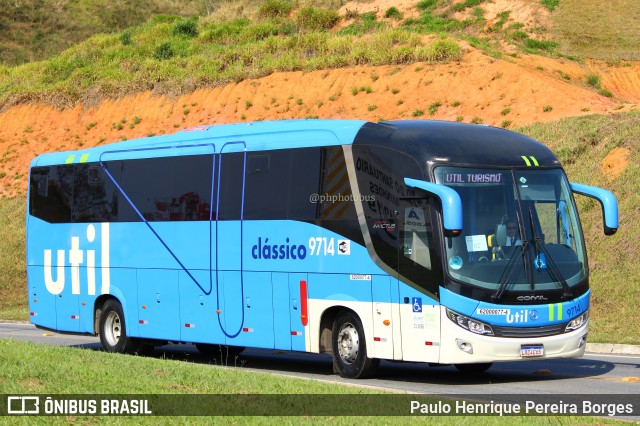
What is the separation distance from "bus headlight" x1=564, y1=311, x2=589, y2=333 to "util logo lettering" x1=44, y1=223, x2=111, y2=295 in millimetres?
9103

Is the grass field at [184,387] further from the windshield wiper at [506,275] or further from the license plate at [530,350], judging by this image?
the license plate at [530,350]

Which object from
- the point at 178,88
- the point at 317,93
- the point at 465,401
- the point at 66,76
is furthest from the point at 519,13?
the point at 465,401

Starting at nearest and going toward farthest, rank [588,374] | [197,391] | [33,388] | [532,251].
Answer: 1. [33,388]
2. [197,391]
3. [532,251]
4. [588,374]

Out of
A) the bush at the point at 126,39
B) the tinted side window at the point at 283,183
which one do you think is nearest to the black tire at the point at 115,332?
the tinted side window at the point at 283,183

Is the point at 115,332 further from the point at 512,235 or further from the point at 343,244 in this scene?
the point at 512,235

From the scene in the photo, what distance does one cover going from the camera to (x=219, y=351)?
2066 centimetres

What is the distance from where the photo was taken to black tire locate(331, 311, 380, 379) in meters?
15.5

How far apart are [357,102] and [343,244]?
30.8m

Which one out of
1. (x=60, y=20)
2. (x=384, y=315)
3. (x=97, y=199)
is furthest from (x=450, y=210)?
(x=60, y=20)

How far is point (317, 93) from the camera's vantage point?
159 ft

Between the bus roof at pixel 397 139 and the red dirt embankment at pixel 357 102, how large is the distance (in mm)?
23042

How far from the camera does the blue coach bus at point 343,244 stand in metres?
14.4

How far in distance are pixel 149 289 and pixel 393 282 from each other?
19.6 feet

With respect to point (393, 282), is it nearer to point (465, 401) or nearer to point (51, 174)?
point (465, 401)
